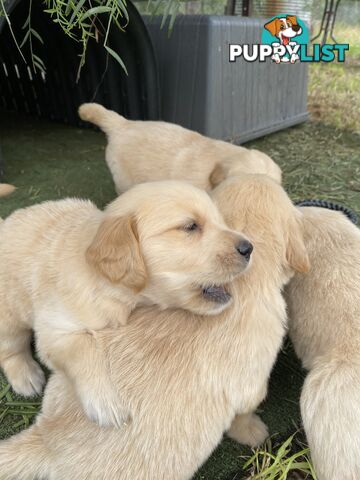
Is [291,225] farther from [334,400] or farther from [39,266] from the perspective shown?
[39,266]

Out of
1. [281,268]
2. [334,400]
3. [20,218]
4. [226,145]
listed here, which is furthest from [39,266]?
[226,145]

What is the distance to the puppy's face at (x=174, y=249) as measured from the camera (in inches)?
64.9

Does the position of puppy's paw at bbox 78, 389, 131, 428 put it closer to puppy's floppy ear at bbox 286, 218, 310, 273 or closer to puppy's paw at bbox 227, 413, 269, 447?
puppy's paw at bbox 227, 413, 269, 447

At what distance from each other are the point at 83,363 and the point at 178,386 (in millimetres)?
369

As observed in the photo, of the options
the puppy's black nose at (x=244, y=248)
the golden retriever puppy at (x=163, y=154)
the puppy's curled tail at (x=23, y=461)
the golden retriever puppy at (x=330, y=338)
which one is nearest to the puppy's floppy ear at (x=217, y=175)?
the golden retriever puppy at (x=163, y=154)

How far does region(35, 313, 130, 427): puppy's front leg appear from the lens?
1533mm

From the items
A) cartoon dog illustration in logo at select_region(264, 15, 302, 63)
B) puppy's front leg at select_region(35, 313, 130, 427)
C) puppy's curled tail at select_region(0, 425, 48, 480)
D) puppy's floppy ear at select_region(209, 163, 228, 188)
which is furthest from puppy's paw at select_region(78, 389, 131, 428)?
cartoon dog illustration in logo at select_region(264, 15, 302, 63)

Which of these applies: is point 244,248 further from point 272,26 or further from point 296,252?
point 272,26

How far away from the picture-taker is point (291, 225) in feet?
6.36

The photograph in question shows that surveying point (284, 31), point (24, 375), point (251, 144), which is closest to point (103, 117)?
point (251, 144)

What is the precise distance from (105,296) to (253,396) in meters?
0.69

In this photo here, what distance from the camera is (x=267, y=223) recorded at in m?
1.91

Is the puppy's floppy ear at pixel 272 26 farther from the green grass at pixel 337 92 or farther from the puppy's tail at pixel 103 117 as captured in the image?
the puppy's tail at pixel 103 117

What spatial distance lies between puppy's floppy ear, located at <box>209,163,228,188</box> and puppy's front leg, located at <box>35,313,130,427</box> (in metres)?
1.55
